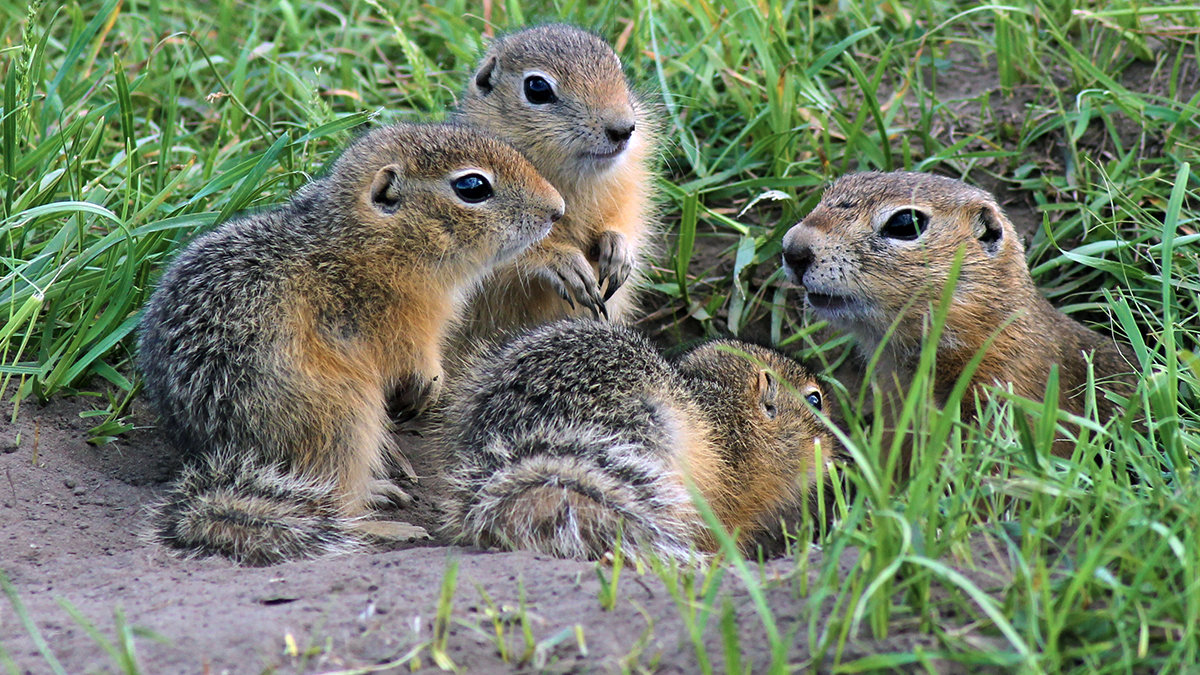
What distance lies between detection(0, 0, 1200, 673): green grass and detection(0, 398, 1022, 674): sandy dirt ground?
0.33 ft

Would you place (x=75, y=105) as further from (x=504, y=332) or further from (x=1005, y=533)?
(x=1005, y=533)

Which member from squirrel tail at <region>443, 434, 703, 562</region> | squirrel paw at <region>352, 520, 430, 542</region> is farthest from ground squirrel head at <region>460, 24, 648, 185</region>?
squirrel paw at <region>352, 520, 430, 542</region>

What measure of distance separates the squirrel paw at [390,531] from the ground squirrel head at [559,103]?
1892 millimetres

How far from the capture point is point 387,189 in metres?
5.03

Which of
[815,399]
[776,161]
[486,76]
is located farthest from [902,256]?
[486,76]

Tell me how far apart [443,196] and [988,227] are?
2431mm

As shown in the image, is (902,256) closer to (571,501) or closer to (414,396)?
(571,501)

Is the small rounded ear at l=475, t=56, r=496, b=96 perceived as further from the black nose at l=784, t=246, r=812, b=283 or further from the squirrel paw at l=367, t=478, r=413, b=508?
the squirrel paw at l=367, t=478, r=413, b=508

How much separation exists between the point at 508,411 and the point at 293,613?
140 centimetres

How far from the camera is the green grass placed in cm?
356

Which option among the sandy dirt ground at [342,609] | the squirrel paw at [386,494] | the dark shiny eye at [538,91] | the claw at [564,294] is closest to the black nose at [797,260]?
the claw at [564,294]

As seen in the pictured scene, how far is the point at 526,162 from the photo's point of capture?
531 centimetres

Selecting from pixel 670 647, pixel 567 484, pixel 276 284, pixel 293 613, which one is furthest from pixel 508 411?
pixel 670 647

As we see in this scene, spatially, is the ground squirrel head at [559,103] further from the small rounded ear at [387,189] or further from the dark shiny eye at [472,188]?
the small rounded ear at [387,189]
